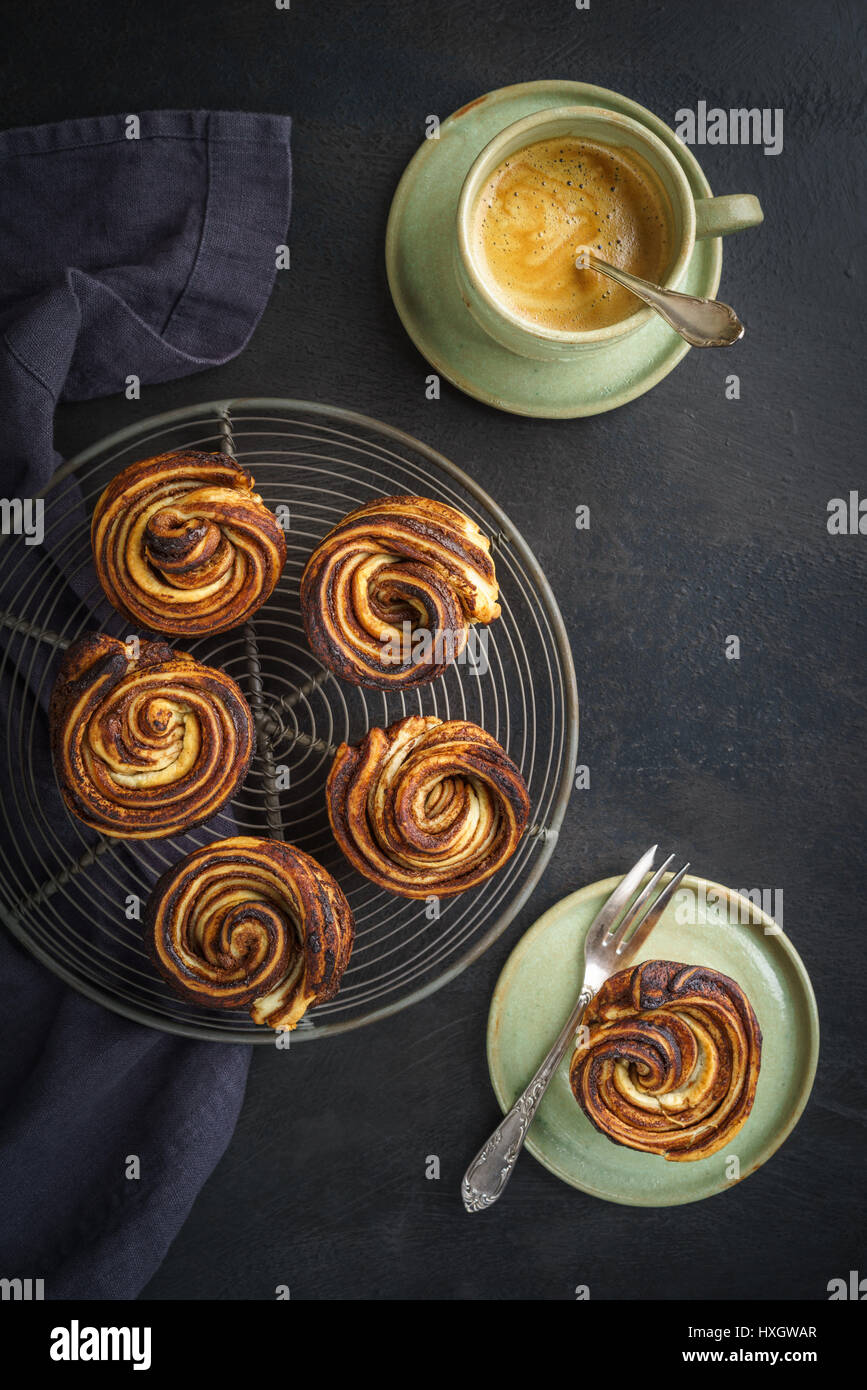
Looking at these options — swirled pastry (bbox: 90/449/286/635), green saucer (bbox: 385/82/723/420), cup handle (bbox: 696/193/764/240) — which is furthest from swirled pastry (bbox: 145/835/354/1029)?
cup handle (bbox: 696/193/764/240)

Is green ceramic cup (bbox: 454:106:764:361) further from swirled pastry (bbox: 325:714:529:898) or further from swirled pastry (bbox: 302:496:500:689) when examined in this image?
swirled pastry (bbox: 325:714:529:898)

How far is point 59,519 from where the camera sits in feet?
4.77

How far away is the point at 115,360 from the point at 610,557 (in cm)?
77

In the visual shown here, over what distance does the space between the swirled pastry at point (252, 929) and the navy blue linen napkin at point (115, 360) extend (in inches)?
7.3

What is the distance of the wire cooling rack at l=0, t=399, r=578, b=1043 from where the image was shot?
1.47 m

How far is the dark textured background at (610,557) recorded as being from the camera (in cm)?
155

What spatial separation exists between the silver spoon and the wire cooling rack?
322 millimetres

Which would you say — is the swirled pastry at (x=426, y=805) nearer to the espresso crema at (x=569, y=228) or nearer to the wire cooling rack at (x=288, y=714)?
the wire cooling rack at (x=288, y=714)

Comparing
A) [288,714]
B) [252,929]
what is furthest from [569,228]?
[252,929]

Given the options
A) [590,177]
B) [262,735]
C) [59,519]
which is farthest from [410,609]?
[590,177]

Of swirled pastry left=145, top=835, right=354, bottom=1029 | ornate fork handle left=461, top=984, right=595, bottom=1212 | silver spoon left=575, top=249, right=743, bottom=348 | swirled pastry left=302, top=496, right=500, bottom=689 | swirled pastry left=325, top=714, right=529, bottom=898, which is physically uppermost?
silver spoon left=575, top=249, right=743, bottom=348

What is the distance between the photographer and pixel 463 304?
147 cm
